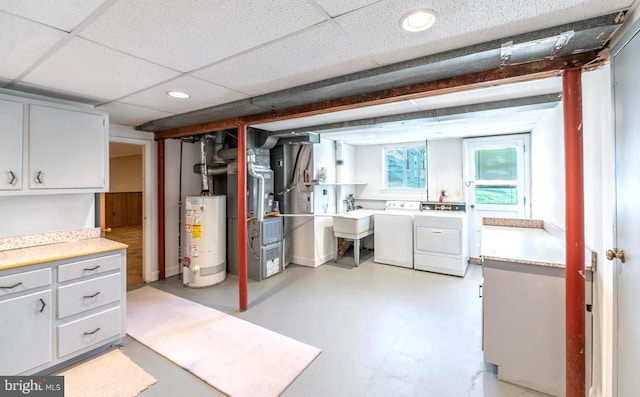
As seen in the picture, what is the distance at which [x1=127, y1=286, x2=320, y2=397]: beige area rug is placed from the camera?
6.75 ft

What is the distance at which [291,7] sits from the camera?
127cm

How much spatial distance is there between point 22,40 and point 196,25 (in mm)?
1010

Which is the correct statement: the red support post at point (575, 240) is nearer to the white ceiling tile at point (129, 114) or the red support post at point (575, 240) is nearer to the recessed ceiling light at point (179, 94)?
the recessed ceiling light at point (179, 94)

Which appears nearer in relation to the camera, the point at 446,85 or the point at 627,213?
the point at 627,213

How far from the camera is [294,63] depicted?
1.87 meters

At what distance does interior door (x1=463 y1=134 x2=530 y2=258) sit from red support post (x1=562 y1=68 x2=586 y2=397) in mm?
3075

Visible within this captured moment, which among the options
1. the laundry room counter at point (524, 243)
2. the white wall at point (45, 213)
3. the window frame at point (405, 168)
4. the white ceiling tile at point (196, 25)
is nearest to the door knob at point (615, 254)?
the laundry room counter at point (524, 243)

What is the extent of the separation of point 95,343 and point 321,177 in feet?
11.4

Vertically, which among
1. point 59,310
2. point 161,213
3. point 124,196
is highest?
point 124,196

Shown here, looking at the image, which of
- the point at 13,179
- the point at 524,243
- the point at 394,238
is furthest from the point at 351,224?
the point at 13,179

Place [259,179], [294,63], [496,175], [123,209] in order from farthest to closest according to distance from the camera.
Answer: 1. [123,209]
2. [496,175]
3. [259,179]
4. [294,63]

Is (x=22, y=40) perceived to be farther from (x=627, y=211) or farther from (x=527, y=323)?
(x=527, y=323)

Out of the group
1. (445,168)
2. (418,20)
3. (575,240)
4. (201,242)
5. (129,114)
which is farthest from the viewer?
(445,168)

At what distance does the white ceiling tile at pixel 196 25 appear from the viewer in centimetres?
126
